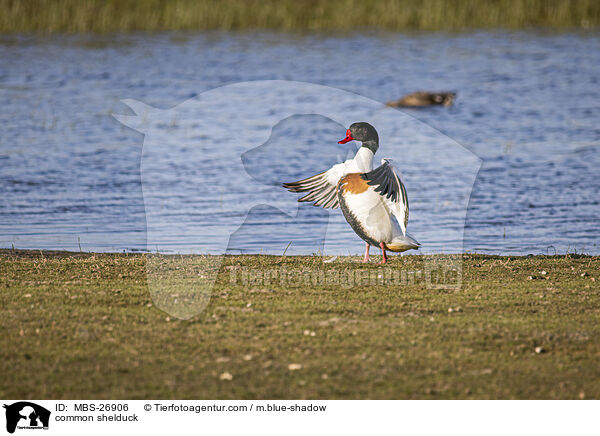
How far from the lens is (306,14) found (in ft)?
125

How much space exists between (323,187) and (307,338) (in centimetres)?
211

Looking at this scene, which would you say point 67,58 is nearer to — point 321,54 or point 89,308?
point 321,54

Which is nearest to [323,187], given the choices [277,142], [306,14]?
[277,142]

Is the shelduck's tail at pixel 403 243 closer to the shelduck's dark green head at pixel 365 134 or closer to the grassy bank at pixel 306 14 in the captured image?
the shelduck's dark green head at pixel 365 134

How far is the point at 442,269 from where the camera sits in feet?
29.9

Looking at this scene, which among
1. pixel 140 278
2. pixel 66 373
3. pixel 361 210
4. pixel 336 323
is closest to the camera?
pixel 66 373

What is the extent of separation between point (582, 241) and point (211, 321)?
7281 millimetres

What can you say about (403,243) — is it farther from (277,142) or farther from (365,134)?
(277,142)

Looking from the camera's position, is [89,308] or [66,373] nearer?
[66,373]
